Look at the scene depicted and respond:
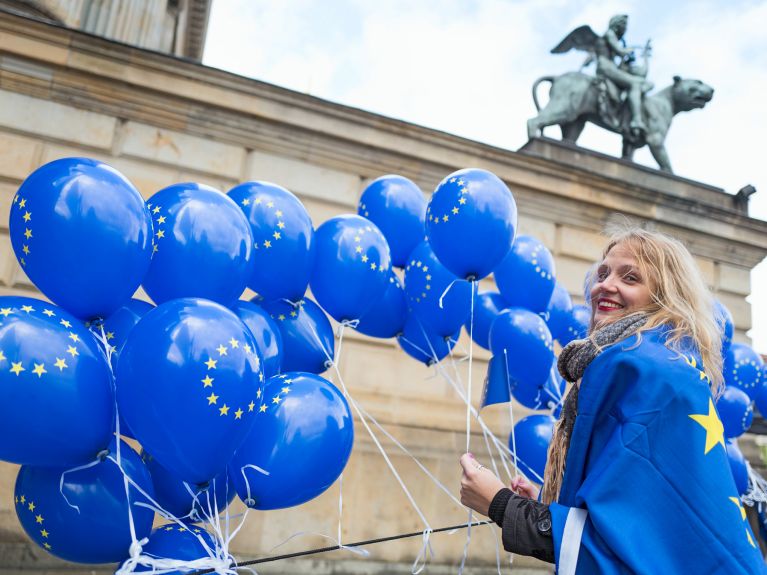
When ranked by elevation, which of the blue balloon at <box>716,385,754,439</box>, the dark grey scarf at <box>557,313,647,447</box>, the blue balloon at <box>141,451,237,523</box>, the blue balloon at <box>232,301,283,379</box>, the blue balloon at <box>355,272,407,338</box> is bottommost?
the blue balloon at <box>141,451,237,523</box>

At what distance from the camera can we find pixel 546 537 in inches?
60.7

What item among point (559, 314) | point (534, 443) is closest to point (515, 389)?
point (534, 443)

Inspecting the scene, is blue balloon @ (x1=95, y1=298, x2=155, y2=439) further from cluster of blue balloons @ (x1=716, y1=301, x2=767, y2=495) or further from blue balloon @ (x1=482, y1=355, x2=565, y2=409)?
cluster of blue balloons @ (x1=716, y1=301, x2=767, y2=495)

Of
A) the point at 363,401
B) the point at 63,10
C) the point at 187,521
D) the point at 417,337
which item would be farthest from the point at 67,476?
the point at 63,10

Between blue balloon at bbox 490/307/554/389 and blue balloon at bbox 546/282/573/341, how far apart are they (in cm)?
77

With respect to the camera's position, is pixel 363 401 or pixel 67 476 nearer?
pixel 67 476

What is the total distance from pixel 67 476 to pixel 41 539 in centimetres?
28

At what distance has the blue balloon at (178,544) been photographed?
2428mm

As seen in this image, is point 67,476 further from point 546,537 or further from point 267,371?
point 546,537

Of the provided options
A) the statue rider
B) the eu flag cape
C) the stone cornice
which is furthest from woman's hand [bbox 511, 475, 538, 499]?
the statue rider

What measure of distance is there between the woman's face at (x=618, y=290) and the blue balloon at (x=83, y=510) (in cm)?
176

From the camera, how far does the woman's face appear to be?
72.0 inches

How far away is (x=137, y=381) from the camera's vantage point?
217 cm

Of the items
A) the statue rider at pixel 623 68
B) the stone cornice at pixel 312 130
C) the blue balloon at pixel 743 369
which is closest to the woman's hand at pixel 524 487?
the blue balloon at pixel 743 369
